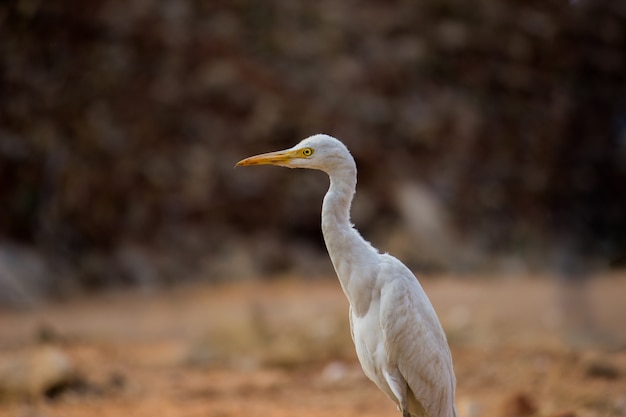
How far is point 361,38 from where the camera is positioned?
57.0 feet

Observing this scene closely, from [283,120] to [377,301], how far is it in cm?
A: 1245

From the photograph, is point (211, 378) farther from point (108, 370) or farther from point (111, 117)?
point (111, 117)

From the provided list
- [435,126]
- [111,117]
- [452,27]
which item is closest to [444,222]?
[435,126]

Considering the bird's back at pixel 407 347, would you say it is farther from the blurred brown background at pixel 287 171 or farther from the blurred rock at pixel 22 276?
the blurred rock at pixel 22 276

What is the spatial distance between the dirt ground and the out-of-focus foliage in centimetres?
216

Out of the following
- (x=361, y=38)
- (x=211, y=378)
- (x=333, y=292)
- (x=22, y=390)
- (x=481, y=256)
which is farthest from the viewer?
(x=361, y=38)

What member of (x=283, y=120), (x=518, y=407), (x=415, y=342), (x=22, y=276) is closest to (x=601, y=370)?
(x=518, y=407)

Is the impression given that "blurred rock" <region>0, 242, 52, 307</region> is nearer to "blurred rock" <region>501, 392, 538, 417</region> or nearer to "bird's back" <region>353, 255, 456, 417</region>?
"blurred rock" <region>501, 392, 538, 417</region>

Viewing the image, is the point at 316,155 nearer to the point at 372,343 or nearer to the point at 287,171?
the point at 372,343

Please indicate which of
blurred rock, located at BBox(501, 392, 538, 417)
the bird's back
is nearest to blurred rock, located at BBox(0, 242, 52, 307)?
Answer: blurred rock, located at BBox(501, 392, 538, 417)

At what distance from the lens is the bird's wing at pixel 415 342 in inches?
144

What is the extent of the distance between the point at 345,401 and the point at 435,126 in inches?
426

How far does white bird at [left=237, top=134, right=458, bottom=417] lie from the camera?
3.70 m

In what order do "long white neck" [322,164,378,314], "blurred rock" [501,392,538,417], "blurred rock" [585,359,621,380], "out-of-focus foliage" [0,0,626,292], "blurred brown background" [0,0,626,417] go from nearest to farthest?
"long white neck" [322,164,378,314] → "blurred rock" [501,392,538,417] → "blurred rock" [585,359,621,380] → "blurred brown background" [0,0,626,417] → "out-of-focus foliage" [0,0,626,292]
